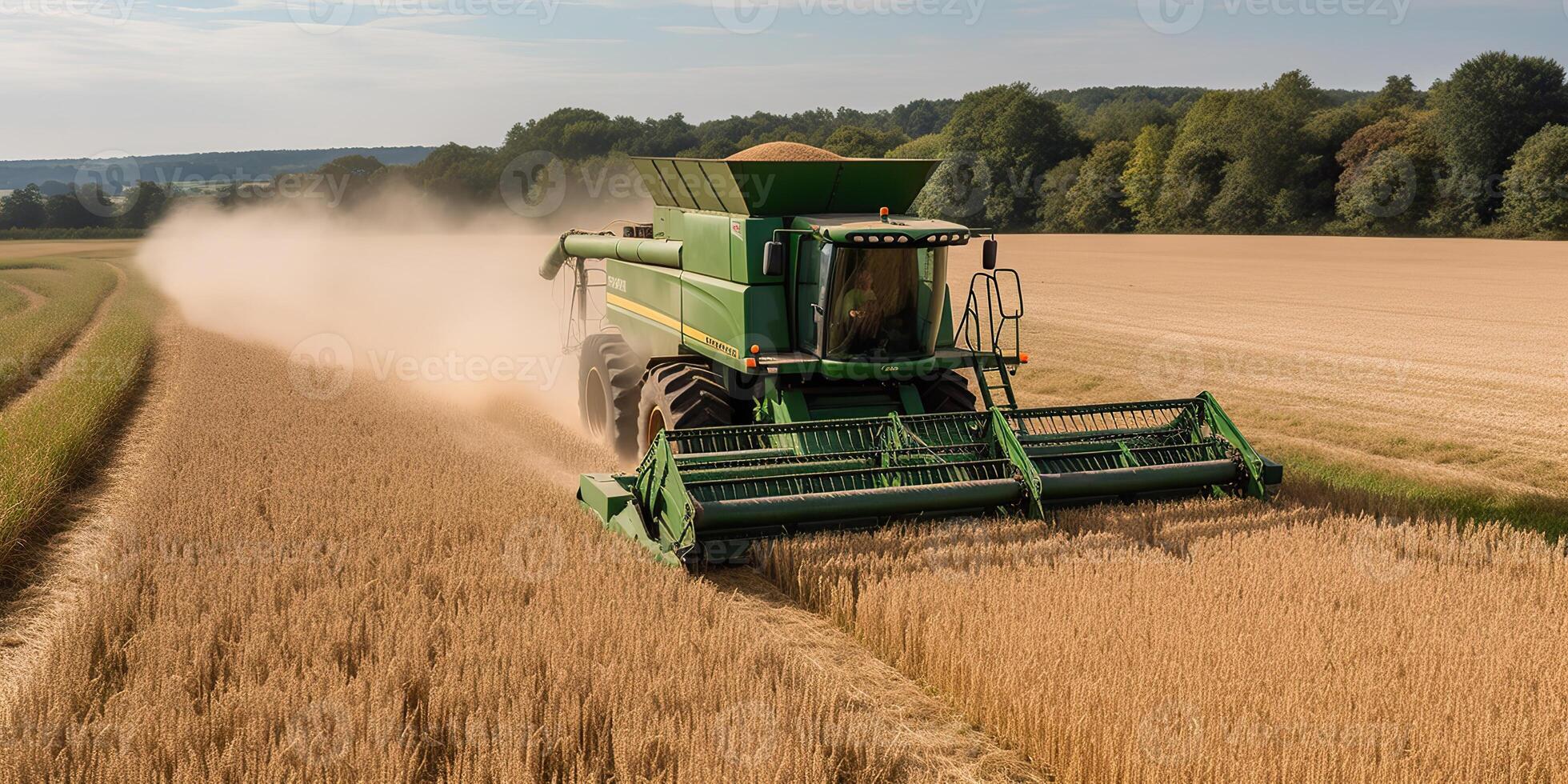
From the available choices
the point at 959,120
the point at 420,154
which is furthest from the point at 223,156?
the point at 959,120

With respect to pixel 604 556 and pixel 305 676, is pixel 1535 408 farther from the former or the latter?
pixel 305 676

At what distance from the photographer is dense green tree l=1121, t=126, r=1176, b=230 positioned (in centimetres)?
5388

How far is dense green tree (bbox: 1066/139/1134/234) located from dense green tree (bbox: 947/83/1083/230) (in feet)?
7.79

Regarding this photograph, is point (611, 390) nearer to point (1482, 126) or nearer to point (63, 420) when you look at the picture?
point (63, 420)

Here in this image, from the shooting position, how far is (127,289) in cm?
3203

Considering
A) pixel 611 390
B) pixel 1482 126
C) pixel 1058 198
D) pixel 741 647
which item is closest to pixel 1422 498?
pixel 741 647

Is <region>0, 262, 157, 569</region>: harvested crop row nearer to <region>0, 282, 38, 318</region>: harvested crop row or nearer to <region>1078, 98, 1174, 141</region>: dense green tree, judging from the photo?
<region>0, 282, 38, 318</region>: harvested crop row

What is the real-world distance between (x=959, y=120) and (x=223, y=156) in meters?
51.0

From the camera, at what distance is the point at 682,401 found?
842 cm

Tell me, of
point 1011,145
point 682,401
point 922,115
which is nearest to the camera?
point 682,401

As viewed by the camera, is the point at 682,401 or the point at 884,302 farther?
the point at 682,401

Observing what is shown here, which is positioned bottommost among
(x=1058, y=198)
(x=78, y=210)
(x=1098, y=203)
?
(x=78, y=210)

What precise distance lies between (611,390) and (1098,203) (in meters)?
49.2

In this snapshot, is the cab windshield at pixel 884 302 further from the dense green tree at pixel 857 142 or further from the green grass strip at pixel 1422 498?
the dense green tree at pixel 857 142
